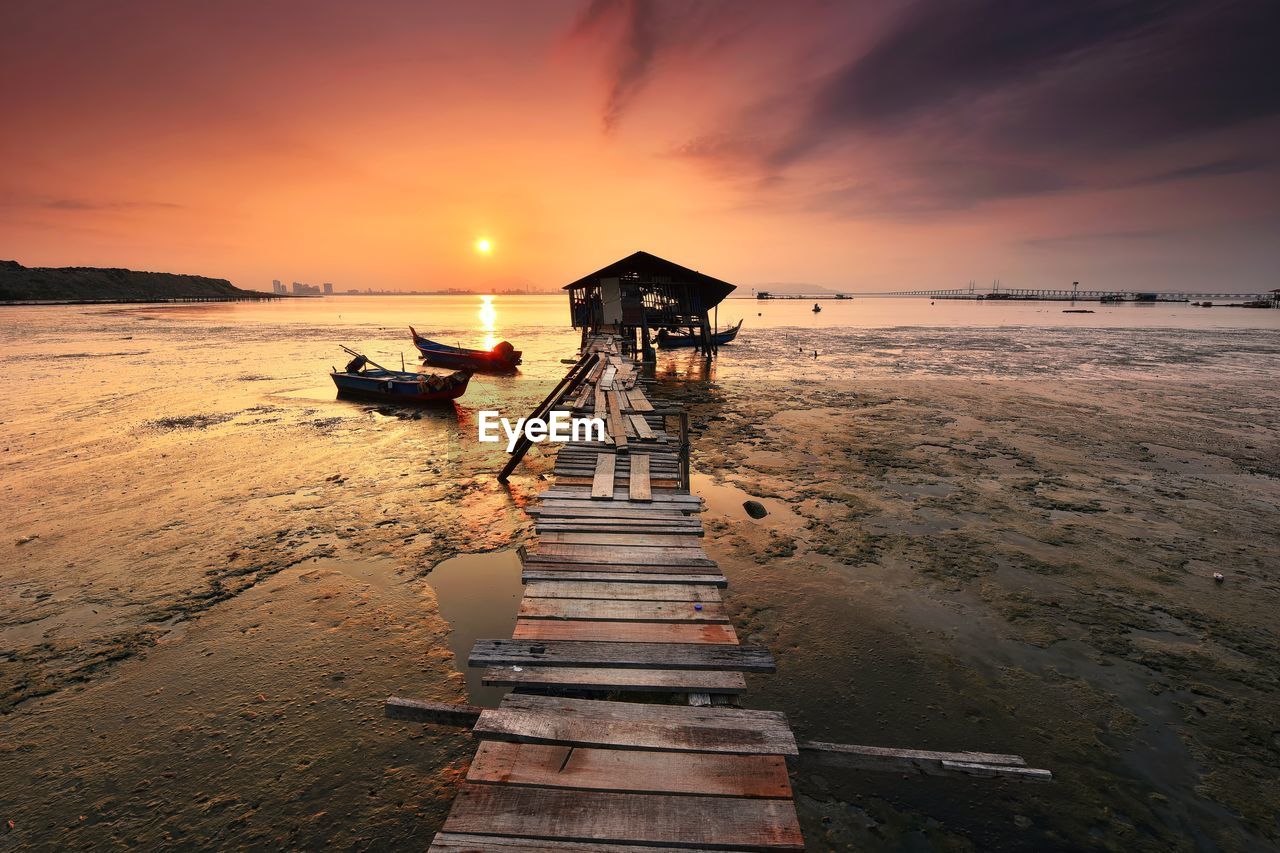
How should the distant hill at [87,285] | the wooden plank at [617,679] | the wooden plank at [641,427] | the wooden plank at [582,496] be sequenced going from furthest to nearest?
the distant hill at [87,285] → the wooden plank at [641,427] → the wooden plank at [582,496] → the wooden plank at [617,679]

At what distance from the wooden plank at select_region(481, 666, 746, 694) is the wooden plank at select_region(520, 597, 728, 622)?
63 centimetres

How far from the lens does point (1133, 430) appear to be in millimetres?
15500

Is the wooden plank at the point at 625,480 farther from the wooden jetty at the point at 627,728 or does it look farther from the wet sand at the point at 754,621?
the wooden jetty at the point at 627,728

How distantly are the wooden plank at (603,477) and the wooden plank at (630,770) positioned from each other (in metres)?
4.04

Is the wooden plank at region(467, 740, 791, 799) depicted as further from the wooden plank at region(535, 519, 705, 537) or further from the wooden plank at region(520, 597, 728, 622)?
the wooden plank at region(535, 519, 705, 537)

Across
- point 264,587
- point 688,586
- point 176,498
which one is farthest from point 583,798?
point 176,498

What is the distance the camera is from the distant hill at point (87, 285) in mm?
116062

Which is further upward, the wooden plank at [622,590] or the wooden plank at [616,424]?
the wooden plank at [616,424]

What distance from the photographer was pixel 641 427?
10117mm

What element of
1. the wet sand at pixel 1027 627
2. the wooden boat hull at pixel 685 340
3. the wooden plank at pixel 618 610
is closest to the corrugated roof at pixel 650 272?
the wooden boat hull at pixel 685 340

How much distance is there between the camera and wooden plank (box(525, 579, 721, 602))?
479 cm

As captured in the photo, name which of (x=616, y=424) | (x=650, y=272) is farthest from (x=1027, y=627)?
(x=650, y=272)

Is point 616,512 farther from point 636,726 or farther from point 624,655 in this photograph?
point 636,726

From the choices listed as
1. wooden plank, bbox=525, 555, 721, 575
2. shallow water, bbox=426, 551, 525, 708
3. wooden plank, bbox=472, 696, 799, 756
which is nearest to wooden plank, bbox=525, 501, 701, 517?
wooden plank, bbox=525, 555, 721, 575
